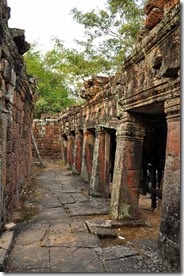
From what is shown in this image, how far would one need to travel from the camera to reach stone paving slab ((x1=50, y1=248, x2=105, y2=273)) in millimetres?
3354

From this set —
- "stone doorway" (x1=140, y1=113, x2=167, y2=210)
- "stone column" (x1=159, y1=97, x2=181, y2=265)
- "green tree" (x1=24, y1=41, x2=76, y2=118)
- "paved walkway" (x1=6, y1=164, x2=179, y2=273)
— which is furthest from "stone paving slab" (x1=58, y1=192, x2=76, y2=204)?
"green tree" (x1=24, y1=41, x2=76, y2=118)

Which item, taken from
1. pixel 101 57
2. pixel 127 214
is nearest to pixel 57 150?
pixel 101 57

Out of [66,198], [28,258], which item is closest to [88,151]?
[66,198]

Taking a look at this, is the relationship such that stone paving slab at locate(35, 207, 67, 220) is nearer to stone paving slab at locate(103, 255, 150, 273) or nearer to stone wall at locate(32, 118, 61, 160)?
stone paving slab at locate(103, 255, 150, 273)

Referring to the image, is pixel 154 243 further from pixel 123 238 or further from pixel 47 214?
pixel 47 214

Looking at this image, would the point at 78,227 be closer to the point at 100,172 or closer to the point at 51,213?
the point at 51,213

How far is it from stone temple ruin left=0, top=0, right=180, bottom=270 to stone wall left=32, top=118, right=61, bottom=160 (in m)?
10.3

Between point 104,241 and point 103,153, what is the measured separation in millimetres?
3710

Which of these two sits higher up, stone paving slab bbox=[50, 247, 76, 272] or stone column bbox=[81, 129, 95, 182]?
stone column bbox=[81, 129, 95, 182]

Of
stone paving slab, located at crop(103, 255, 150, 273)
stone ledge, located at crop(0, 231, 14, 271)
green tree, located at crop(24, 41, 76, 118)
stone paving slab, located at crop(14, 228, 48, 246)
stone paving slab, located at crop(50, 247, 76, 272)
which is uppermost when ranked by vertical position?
green tree, located at crop(24, 41, 76, 118)

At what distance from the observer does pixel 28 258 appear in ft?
11.8

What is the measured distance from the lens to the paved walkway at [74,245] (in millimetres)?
3434

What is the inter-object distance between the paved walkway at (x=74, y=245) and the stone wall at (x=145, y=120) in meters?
0.46

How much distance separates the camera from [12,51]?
15.1 ft
